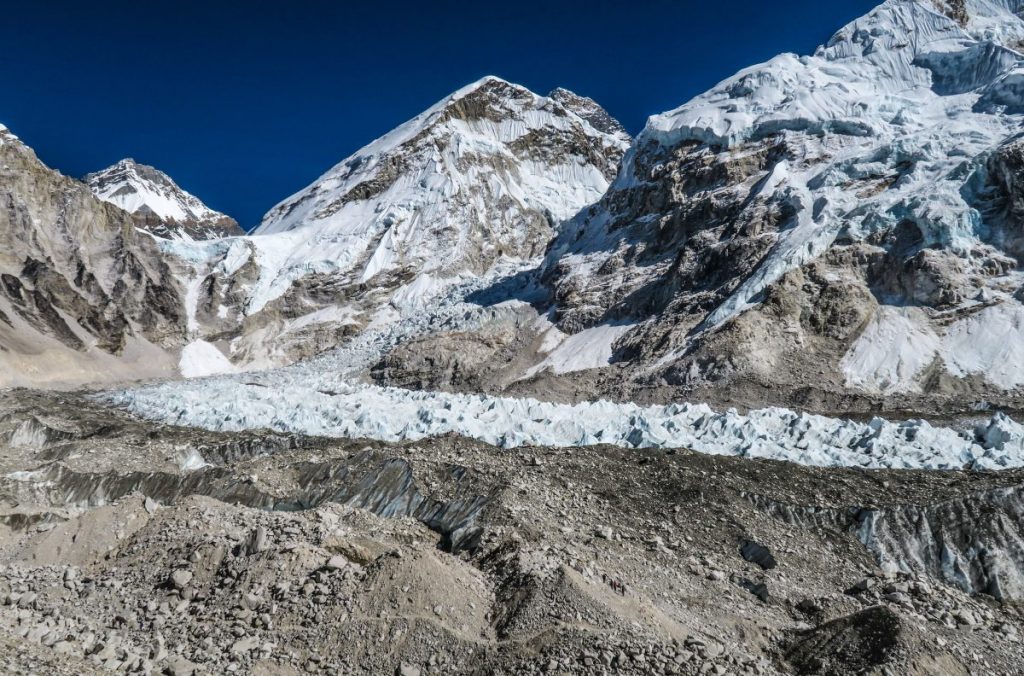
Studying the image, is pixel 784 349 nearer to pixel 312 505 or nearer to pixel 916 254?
pixel 916 254

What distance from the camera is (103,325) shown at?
187ft

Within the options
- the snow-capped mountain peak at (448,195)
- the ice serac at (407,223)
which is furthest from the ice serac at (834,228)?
the snow-capped mountain peak at (448,195)

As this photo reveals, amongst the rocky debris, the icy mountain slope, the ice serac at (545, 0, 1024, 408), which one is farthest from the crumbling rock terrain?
the icy mountain slope

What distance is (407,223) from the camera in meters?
82.6

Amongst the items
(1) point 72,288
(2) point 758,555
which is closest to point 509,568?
(2) point 758,555

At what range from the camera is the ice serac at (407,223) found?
7188 centimetres

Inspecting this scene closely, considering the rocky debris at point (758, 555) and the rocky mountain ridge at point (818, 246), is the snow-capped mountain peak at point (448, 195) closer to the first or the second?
the rocky mountain ridge at point (818, 246)

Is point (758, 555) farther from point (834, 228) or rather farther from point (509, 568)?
point (834, 228)

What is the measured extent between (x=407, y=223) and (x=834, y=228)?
175ft

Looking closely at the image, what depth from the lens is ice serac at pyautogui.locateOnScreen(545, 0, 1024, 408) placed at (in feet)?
108

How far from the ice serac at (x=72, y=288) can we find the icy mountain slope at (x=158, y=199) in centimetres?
7144

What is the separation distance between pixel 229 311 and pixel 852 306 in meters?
61.8

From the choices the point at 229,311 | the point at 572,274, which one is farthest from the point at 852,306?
the point at 229,311

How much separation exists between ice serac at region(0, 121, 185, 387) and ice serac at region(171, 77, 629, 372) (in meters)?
7.03
